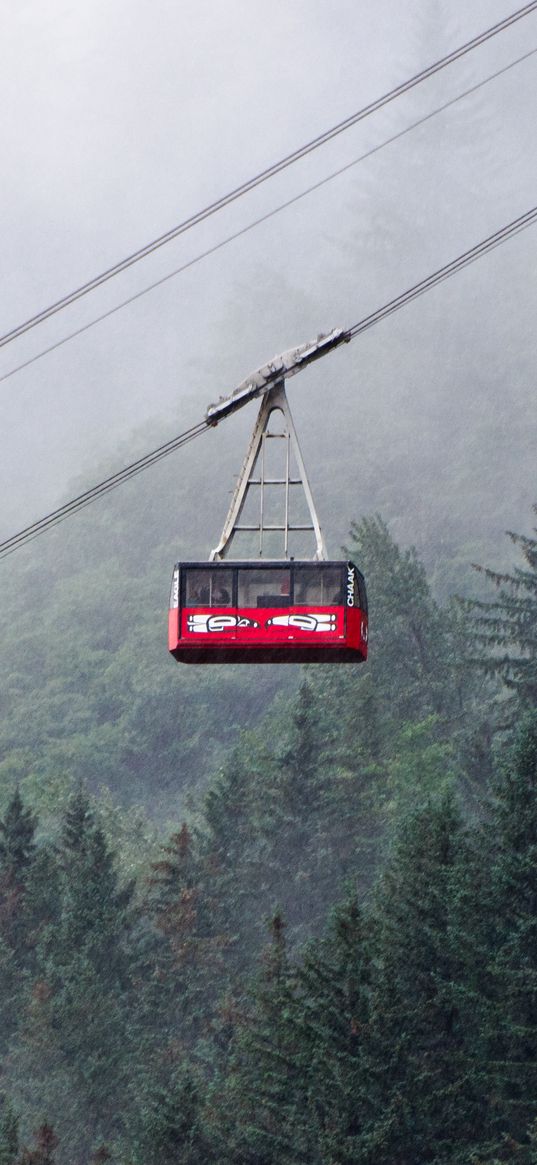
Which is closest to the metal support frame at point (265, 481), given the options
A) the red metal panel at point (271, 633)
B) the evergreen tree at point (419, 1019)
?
the red metal panel at point (271, 633)

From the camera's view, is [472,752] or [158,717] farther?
[158,717]

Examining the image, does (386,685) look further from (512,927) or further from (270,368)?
(270,368)

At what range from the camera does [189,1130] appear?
6612 centimetres

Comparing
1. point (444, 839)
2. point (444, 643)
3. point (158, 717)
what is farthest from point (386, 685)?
point (158, 717)

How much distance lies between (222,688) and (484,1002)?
129m

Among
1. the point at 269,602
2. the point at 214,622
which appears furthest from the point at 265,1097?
the point at 269,602

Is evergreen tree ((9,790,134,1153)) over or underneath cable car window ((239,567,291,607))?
underneath

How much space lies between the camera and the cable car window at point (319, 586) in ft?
124

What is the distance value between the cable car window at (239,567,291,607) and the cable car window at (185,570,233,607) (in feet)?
1.22

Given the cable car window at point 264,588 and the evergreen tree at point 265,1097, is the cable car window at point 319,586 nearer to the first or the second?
the cable car window at point 264,588

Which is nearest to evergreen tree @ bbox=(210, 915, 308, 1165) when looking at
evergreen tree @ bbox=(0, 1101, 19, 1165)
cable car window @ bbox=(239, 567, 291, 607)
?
evergreen tree @ bbox=(0, 1101, 19, 1165)

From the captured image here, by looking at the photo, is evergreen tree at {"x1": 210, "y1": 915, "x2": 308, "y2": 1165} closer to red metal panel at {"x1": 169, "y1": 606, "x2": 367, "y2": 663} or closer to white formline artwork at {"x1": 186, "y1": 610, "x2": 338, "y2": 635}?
red metal panel at {"x1": 169, "y1": 606, "x2": 367, "y2": 663}

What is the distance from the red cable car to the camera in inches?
1490

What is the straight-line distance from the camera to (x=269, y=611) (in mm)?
37938
